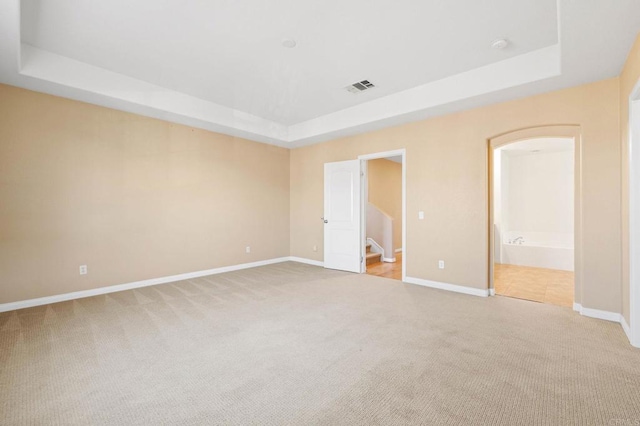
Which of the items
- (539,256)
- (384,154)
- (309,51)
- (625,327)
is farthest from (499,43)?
(539,256)

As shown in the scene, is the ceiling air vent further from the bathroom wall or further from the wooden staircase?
the bathroom wall

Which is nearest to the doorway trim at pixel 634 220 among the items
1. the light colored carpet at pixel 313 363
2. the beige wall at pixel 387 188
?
the light colored carpet at pixel 313 363

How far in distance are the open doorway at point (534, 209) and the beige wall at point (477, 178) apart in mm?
1623

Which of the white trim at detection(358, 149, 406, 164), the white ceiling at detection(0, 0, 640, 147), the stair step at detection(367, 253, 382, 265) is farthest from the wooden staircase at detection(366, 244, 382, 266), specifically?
the white ceiling at detection(0, 0, 640, 147)

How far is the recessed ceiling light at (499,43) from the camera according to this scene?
2971mm

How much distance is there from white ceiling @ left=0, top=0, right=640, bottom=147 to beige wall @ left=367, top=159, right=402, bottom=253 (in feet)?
10.5

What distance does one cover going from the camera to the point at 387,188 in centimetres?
821

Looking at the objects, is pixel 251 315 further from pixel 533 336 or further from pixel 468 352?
pixel 533 336

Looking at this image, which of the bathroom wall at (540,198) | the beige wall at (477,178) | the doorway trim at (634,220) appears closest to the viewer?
the doorway trim at (634,220)

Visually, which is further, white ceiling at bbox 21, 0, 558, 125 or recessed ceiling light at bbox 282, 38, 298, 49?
recessed ceiling light at bbox 282, 38, 298, 49

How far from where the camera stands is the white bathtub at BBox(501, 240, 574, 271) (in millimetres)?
5469

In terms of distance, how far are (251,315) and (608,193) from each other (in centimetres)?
421

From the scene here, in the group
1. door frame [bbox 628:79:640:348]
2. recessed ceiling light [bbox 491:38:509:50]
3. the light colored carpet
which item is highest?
recessed ceiling light [bbox 491:38:509:50]

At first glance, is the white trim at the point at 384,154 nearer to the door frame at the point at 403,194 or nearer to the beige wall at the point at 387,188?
the door frame at the point at 403,194
